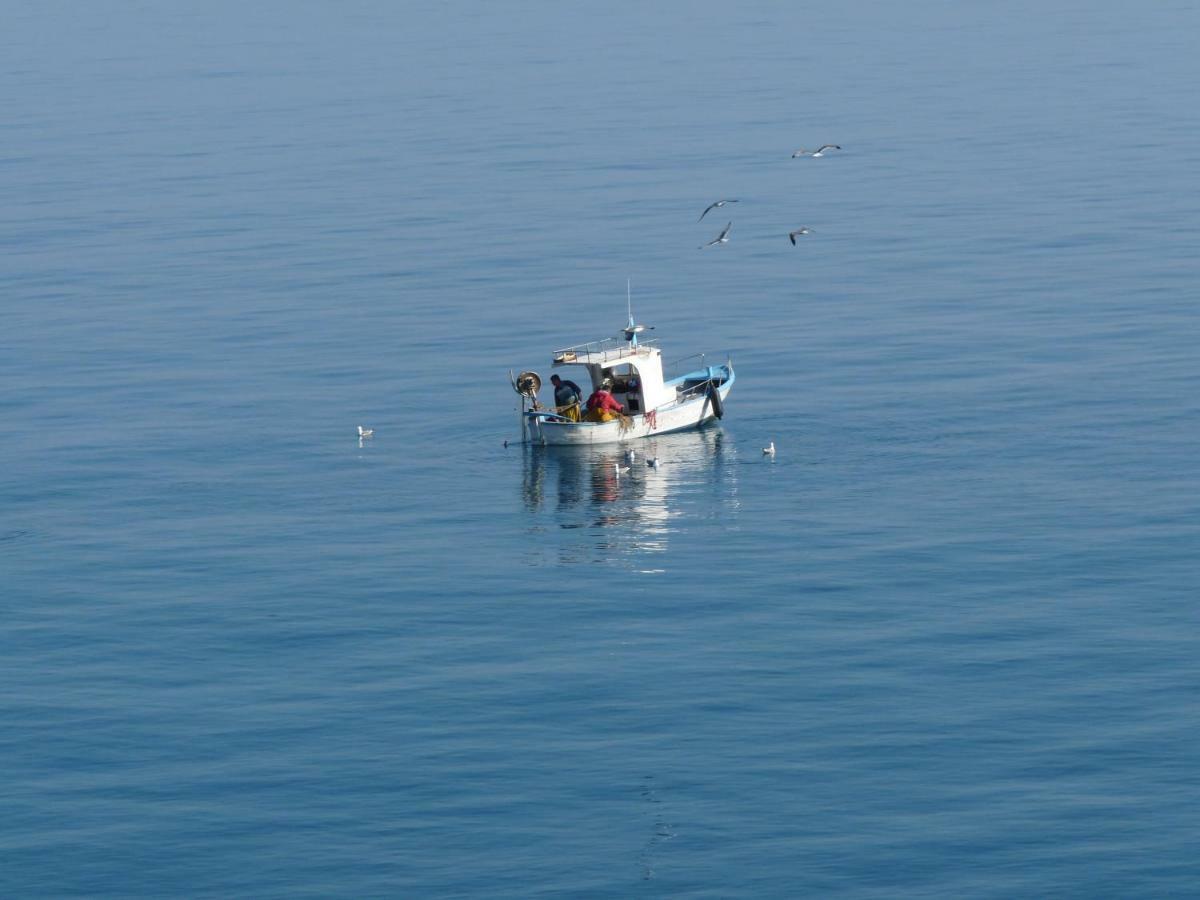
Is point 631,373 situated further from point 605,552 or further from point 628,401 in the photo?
point 605,552

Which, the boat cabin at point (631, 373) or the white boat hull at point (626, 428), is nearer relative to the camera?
the white boat hull at point (626, 428)

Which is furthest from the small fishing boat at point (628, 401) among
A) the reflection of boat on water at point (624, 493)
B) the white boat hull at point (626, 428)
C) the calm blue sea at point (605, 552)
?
the calm blue sea at point (605, 552)

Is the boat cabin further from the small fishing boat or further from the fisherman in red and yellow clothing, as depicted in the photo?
the fisherman in red and yellow clothing

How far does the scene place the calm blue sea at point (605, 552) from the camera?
50.7 meters

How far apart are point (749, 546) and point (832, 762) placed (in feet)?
58.8

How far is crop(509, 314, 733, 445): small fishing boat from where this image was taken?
8475 cm

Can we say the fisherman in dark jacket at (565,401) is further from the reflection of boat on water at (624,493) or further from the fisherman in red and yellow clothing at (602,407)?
the reflection of boat on water at (624,493)

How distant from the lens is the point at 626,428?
281ft

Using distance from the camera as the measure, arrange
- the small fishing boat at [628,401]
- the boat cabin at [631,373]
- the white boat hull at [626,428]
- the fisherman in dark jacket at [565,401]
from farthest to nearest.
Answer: the boat cabin at [631,373] → the fisherman in dark jacket at [565,401] → the small fishing boat at [628,401] → the white boat hull at [626,428]

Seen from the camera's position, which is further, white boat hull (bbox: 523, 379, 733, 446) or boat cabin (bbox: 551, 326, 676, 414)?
boat cabin (bbox: 551, 326, 676, 414)

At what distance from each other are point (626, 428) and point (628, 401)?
239cm

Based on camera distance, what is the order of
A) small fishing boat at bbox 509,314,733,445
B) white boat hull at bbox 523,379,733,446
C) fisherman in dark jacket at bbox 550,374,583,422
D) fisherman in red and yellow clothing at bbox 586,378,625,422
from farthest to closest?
fisherman in dark jacket at bbox 550,374,583,422 < fisherman in red and yellow clothing at bbox 586,378,625,422 < small fishing boat at bbox 509,314,733,445 < white boat hull at bbox 523,379,733,446

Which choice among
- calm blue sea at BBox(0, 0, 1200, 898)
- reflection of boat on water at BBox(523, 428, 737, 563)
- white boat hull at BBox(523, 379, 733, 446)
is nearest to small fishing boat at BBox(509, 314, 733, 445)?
white boat hull at BBox(523, 379, 733, 446)

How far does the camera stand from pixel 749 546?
70.8 metres
